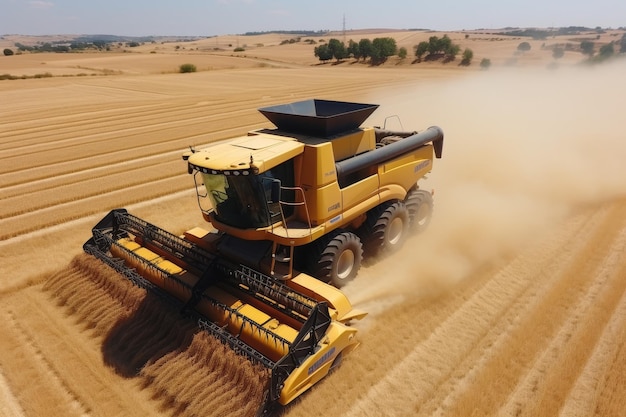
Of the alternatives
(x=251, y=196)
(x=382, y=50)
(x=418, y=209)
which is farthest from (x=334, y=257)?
(x=382, y=50)

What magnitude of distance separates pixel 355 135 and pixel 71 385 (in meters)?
4.93

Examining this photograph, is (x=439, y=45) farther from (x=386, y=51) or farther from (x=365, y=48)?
(x=365, y=48)

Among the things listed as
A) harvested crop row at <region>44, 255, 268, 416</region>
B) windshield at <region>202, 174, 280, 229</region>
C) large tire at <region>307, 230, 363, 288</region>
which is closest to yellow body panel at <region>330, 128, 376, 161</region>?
large tire at <region>307, 230, 363, 288</region>

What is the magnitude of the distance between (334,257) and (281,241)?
3.03 ft

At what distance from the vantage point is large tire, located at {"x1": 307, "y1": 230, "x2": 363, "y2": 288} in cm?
594

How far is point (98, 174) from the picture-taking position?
12125mm

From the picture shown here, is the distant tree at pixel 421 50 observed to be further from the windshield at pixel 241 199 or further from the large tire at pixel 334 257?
the windshield at pixel 241 199

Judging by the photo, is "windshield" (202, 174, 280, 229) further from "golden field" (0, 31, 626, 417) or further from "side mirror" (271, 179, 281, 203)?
"golden field" (0, 31, 626, 417)

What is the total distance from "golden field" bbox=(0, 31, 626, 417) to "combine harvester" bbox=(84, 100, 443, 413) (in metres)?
0.36

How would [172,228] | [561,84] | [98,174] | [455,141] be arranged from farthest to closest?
[561,84] < [455,141] < [98,174] < [172,228]

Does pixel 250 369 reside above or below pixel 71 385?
above

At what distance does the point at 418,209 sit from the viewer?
26.0ft

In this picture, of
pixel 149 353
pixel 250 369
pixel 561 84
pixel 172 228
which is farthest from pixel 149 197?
pixel 561 84

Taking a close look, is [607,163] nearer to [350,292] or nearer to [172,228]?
[350,292]
